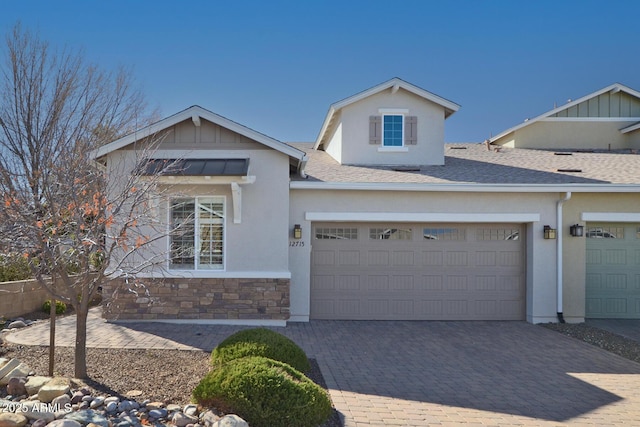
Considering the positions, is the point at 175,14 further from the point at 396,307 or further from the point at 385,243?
the point at 396,307

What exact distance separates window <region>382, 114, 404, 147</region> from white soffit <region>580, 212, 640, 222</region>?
474 centimetres

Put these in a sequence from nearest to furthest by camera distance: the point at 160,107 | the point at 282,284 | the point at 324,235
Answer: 1. the point at 282,284
2. the point at 324,235
3. the point at 160,107

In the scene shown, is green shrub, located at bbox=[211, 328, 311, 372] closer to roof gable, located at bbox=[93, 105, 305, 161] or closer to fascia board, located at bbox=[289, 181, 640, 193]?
roof gable, located at bbox=[93, 105, 305, 161]

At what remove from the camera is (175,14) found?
11734mm

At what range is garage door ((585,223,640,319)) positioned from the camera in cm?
1057

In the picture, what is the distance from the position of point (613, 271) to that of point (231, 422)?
10.1m

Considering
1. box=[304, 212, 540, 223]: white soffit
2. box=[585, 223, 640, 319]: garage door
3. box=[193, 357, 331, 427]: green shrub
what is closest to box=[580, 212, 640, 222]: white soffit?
box=[585, 223, 640, 319]: garage door

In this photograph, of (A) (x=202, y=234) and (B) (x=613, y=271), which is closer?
(A) (x=202, y=234)

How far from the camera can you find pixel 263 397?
4.32 metres

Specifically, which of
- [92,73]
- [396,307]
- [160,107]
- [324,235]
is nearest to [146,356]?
[324,235]

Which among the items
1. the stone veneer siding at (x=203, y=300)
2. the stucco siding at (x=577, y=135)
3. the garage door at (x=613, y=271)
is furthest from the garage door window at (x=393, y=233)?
the stucco siding at (x=577, y=135)

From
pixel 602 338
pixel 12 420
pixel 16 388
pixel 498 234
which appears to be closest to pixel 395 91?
pixel 498 234

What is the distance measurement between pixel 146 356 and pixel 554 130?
44.8 feet

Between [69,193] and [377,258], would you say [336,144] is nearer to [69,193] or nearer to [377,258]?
[377,258]
